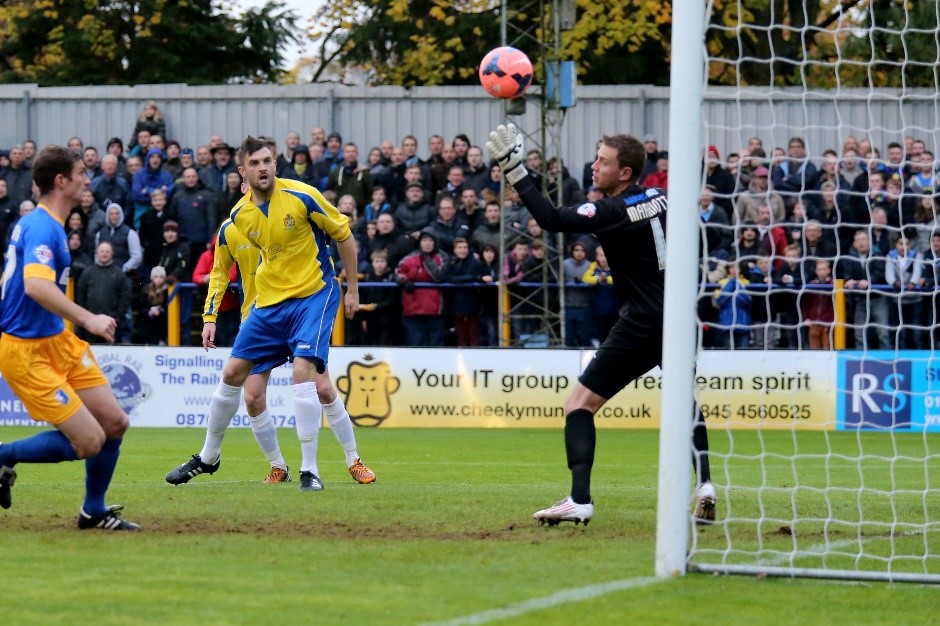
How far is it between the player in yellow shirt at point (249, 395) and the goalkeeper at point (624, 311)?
298 centimetres

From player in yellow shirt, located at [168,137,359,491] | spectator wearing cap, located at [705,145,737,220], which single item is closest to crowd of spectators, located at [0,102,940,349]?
spectator wearing cap, located at [705,145,737,220]

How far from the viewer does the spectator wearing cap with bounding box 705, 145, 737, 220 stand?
7819 mm

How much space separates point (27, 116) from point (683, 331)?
834 inches

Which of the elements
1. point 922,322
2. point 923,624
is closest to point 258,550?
point 923,624

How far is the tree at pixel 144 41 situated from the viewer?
31.5 meters

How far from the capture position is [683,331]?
682 centimetres

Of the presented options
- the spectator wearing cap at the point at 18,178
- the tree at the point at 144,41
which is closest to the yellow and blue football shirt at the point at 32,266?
the spectator wearing cap at the point at 18,178

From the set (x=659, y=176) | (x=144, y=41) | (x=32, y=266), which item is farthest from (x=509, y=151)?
(x=144, y=41)

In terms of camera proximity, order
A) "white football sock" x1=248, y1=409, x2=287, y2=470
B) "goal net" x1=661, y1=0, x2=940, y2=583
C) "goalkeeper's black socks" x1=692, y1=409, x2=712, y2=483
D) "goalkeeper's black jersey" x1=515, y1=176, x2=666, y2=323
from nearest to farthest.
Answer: "goalkeeper's black jersey" x1=515, y1=176, x2=666, y2=323 → "goalkeeper's black socks" x1=692, y1=409, x2=712, y2=483 → "white football sock" x1=248, y1=409, x2=287, y2=470 → "goal net" x1=661, y1=0, x2=940, y2=583

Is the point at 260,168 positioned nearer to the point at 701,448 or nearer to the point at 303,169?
the point at 701,448

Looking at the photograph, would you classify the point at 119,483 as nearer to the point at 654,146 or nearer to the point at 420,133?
the point at 654,146

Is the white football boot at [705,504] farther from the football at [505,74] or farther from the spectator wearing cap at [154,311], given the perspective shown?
the spectator wearing cap at [154,311]

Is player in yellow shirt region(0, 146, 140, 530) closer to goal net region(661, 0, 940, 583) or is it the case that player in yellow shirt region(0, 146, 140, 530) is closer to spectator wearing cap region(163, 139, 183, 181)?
goal net region(661, 0, 940, 583)

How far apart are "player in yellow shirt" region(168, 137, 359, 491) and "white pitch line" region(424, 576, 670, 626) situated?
432 centimetres
